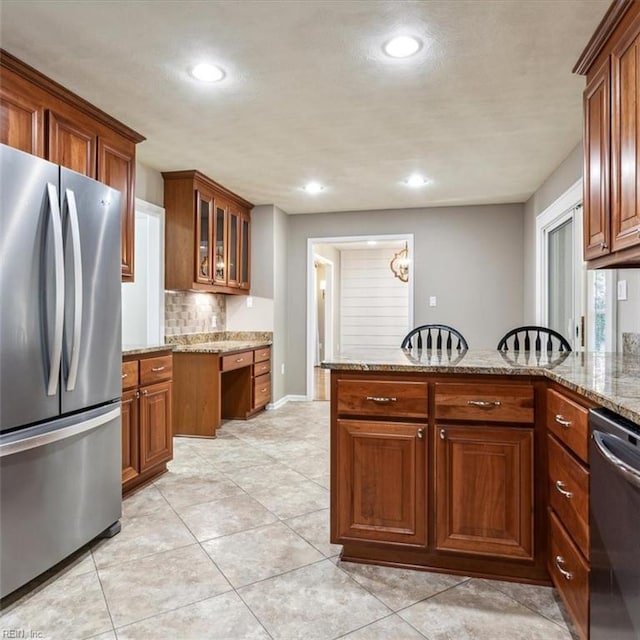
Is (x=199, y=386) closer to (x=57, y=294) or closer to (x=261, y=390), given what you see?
(x=261, y=390)

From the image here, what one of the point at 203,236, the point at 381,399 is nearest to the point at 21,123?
the point at 203,236

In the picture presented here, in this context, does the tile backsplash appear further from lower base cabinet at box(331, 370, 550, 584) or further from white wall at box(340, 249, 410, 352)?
white wall at box(340, 249, 410, 352)

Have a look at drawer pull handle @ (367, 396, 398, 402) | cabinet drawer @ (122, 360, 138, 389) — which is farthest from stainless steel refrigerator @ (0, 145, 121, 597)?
drawer pull handle @ (367, 396, 398, 402)

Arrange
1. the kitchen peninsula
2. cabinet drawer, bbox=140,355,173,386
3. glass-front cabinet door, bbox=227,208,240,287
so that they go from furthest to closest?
glass-front cabinet door, bbox=227,208,240,287
cabinet drawer, bbox=140,355,173,386
the kitchen peninsula

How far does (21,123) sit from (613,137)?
274cm

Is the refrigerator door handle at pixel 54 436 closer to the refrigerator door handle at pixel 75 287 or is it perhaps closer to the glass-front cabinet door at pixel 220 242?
the refrigerator door handle at pixel 75 287

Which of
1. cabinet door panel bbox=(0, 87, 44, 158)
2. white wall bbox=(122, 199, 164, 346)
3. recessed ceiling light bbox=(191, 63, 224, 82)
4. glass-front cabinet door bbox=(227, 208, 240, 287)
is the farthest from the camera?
glass-front cabinet door bbox=(227, 208, 240, 287)

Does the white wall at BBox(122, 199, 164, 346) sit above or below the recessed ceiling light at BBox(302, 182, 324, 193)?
below

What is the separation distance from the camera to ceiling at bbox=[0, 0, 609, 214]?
197cm

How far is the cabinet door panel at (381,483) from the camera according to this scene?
1.97m

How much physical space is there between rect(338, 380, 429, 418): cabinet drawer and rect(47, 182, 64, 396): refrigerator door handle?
1.18 m

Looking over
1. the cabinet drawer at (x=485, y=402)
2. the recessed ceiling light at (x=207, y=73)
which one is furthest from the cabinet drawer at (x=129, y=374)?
the cabinet drawer at (x=485, y=402)

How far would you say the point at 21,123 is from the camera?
7.75ft

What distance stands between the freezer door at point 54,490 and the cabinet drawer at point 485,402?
158 centimetres
